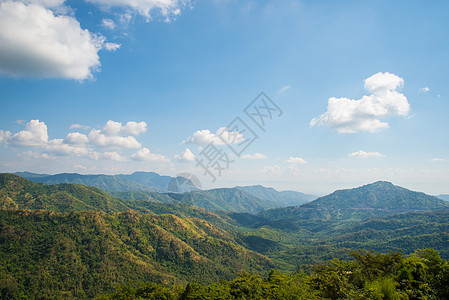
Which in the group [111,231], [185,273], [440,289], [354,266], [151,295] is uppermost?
[440,289]

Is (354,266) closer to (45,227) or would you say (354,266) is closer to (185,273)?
(185,273)

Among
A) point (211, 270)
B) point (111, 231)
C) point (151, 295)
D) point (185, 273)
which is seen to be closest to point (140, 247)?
point (111, 231)

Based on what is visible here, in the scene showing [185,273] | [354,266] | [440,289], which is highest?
[440,289]

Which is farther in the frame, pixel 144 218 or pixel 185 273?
pixel 144 218

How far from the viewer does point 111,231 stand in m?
152

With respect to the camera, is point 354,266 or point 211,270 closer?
point 354,266

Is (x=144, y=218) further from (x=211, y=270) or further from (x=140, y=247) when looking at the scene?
(x=211, y=270)

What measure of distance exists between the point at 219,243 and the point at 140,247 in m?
72.2

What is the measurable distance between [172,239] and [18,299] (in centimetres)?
9102

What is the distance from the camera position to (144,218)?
18425 centimetres

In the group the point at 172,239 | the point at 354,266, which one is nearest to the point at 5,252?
the point at 172,239

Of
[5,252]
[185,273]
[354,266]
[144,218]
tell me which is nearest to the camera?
[354,266]

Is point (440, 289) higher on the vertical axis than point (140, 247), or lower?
higher

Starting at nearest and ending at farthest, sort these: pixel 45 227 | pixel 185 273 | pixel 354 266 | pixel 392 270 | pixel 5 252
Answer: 1. pixel 392 270
2. pixel 354 266
3. pixel 5 252
4. pixel 45 227
5. pixel 185 273
